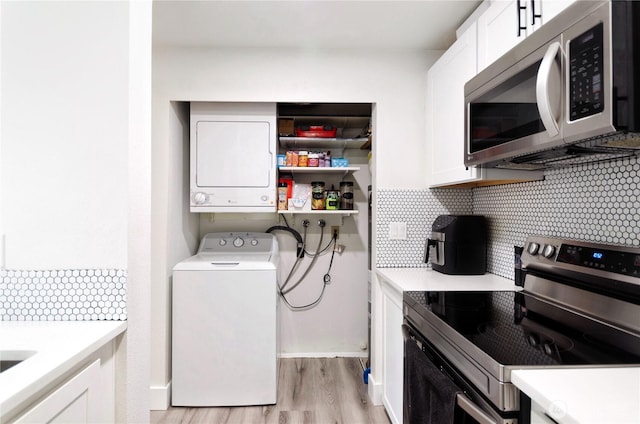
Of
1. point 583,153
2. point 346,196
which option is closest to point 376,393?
point 346,196

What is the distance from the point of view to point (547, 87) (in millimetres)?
983

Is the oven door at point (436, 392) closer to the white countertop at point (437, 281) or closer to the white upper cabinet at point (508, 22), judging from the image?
the white countertop at point (437, 281)

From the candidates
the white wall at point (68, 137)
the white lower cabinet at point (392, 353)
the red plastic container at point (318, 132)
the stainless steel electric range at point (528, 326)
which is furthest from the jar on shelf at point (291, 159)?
the white wall at point (68, 137)

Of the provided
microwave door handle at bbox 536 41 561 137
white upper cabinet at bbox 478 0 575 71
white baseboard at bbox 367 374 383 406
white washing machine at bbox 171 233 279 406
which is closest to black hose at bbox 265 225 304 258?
white washing machine at bbox 171 233 279 406

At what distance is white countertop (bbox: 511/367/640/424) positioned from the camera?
0.64 meters

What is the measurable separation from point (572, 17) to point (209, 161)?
2060 mm

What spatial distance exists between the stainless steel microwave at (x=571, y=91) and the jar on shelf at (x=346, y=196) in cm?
134

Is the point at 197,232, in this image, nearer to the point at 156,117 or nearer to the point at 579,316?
the point at 156,117

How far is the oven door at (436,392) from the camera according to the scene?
96 cm

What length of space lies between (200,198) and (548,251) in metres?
2.01

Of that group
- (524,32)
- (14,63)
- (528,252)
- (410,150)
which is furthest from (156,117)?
(528,252)

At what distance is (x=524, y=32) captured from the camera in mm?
1307

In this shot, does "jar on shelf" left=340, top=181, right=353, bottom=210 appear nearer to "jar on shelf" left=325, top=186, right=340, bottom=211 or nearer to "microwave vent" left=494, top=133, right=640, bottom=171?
"jar on shelf" left=325, top=186, right=340, bottom=211

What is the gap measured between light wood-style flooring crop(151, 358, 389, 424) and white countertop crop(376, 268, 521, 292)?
872 mm
